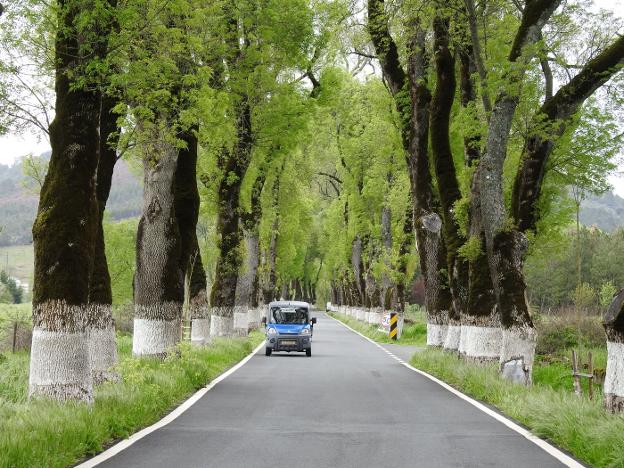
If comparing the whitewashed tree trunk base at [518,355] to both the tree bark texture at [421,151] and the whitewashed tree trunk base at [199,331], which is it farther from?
the whitewashed tree trunk base at [199,331]

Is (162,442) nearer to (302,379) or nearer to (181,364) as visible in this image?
(181,364)

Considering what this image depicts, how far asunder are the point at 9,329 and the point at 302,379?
15.0 metres

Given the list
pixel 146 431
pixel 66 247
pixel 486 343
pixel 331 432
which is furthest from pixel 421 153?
pixel 146 431

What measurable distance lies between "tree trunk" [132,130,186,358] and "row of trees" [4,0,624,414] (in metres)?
0.04

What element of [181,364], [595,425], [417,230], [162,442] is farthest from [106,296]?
[417,230]

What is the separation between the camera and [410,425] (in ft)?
38.4

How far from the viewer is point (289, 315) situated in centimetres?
3278

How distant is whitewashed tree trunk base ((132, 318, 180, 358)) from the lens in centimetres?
1862

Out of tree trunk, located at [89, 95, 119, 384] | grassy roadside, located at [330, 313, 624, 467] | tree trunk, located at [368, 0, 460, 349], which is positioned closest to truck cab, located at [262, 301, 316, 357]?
tree trunk, located at [368, 0, 460, 349]

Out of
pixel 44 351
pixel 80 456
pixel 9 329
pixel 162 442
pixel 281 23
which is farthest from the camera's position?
pixel 9 329

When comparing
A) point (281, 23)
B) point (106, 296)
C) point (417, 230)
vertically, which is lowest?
point (106, 296)

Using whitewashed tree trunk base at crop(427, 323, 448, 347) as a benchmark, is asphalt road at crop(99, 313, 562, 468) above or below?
below

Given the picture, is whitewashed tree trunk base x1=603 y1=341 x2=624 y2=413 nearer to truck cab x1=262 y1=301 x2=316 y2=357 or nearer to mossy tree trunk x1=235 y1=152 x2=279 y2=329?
truck cab x1=262 y1=301 x2=316 y2=357

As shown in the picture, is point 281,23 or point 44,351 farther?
point 281,23
